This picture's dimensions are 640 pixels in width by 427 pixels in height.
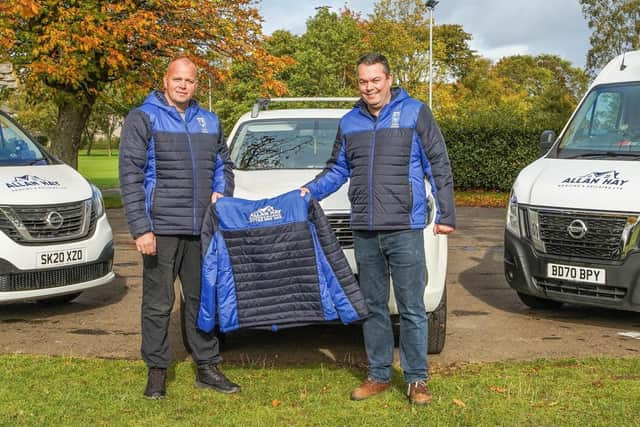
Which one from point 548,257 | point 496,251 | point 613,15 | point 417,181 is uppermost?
point 613,15

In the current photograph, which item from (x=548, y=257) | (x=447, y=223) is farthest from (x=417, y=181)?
(x=548, y=257)

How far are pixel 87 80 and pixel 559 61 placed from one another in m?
70.1

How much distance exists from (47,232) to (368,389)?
3702mm

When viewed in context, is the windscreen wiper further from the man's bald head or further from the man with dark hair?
the man's bald head

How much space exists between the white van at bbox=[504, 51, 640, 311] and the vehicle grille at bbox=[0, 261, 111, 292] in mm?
3776

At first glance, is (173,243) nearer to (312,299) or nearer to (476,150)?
(312,299)

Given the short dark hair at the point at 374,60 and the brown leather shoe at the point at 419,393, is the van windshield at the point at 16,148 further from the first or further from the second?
the brown leather shoe at the point at 419,393

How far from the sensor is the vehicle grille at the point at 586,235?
7227mm

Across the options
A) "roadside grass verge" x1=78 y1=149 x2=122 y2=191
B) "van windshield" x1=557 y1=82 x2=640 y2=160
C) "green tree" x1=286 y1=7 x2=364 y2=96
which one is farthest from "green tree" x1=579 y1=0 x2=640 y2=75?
"van windshield" x1=557 y1=82 x2=640 y2=160

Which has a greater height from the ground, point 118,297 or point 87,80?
point 87,80

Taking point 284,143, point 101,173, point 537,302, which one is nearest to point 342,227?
point 284,143

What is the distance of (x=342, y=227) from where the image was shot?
6121mm

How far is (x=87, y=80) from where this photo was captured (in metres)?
18.7

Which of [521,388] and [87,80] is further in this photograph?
[87,80]
